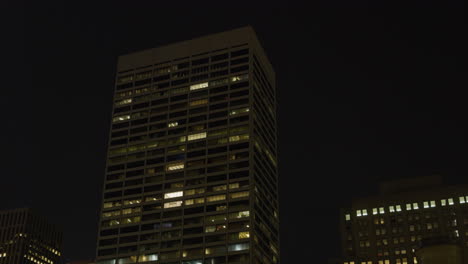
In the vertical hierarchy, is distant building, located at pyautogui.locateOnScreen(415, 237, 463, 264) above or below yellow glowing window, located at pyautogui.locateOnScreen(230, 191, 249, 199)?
below

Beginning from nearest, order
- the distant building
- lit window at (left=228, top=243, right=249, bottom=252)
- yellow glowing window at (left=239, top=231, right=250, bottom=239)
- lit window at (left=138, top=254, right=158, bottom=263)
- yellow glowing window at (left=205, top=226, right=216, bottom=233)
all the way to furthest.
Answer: the distant building, lit window at (left=228, top=243, right=249, bottom=252), yellow glowing window at (left=239, top=231, right=250, bottom=239), yellow glowing window at (left=205, top=226, right=216, bottom=233), lit window at (left=138, top=254, right=158, bottom=263)

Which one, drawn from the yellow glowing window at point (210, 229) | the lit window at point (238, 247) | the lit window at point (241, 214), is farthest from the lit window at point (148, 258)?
the lit window at point (241, 214)

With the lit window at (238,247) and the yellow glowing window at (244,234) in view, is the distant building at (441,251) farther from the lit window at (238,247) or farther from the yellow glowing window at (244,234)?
the yellow glowing window at (244,234)

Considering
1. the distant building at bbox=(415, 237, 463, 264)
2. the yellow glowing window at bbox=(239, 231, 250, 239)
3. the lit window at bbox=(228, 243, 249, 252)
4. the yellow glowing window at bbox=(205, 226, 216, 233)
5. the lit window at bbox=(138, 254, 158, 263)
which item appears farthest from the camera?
the lit window at bbox=(138, 254, 158, 263)

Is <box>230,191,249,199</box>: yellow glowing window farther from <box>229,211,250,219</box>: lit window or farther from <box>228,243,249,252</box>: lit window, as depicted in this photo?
<box>228,243,249,252</box>: lit window

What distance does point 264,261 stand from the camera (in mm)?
198000

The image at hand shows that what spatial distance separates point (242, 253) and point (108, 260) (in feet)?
141

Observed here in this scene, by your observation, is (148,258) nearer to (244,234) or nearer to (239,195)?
(244,234)

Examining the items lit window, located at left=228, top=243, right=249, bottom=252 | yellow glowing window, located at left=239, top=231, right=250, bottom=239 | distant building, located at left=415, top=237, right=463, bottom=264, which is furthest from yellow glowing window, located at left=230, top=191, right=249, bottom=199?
distant building, located at left=415, top=237, right=463, bottom=264

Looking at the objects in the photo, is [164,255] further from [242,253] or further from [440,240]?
[440,240]

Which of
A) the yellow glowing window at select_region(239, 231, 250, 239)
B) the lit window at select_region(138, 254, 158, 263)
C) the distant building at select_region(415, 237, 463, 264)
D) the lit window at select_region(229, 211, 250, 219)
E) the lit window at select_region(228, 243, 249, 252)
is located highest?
the lit window at select_region(229, 211, 250, 219)

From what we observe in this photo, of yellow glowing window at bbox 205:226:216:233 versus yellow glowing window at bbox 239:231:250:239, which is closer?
yellow glowing window at bbox 239:231:250:239

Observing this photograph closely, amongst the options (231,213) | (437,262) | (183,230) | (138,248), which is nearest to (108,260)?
(138,248)

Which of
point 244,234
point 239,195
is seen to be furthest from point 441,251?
point 239,195
